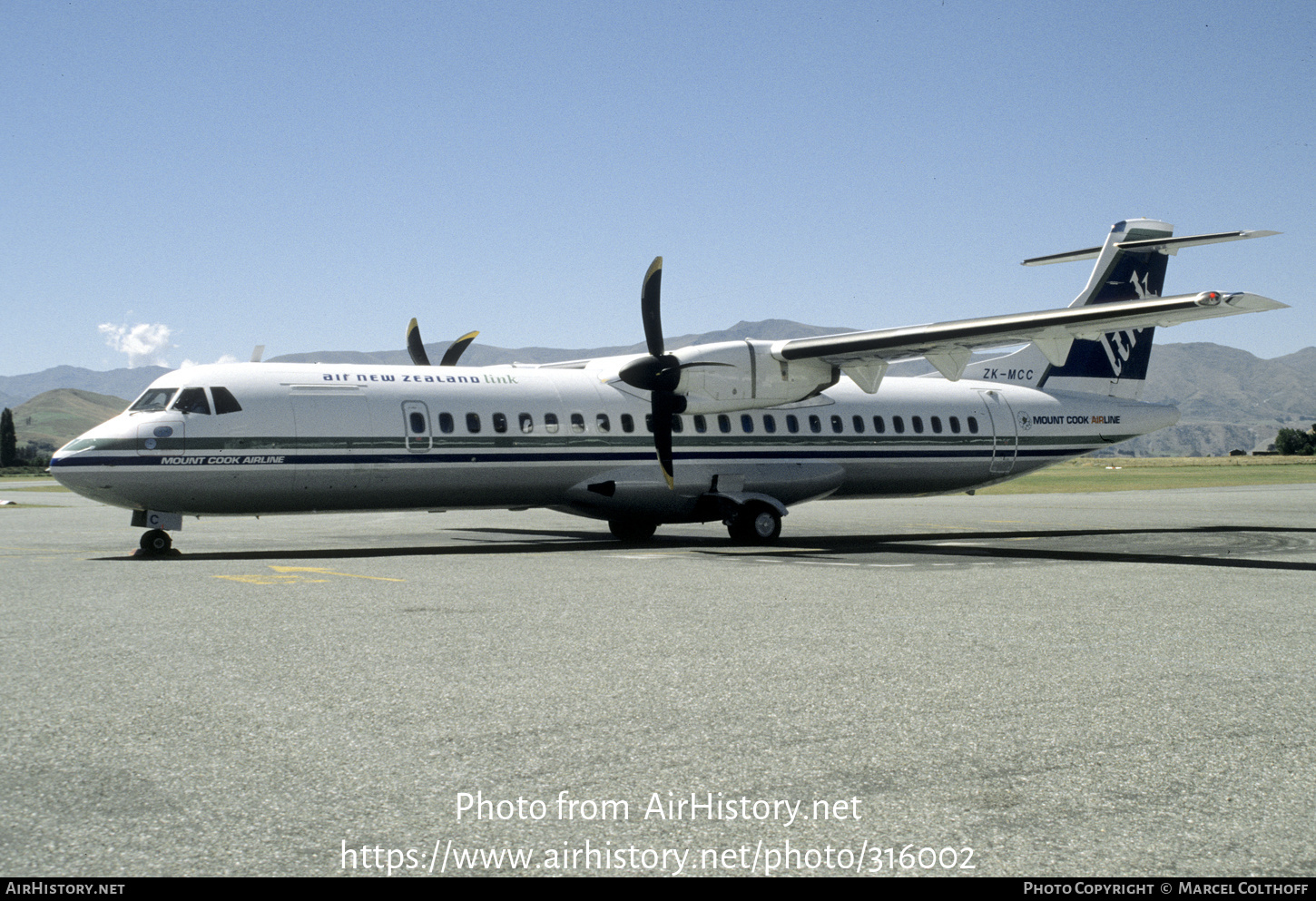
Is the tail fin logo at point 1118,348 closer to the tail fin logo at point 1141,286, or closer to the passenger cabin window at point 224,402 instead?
the tail fin logo at point 1141,286

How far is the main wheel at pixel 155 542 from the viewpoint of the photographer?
17422mm

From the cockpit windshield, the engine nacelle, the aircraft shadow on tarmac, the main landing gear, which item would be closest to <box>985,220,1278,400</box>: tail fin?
the aircraft shadow on tarmac

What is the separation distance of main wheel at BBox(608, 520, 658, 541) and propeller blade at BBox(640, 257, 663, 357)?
13.0 feet

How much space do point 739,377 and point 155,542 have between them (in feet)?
34.7

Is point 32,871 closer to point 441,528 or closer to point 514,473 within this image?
point 514,473

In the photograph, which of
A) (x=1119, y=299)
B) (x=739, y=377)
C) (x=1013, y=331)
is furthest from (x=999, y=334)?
(x=1119, y=299)

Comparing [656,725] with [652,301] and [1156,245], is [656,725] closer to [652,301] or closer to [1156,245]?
[652,301]

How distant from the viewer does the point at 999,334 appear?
19.3 meters

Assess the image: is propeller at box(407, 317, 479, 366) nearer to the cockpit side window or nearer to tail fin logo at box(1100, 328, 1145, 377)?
the cockpit side window

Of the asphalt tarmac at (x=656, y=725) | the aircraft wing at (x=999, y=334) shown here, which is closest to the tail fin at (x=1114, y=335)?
the aircraft wing at (x=999, y=334)

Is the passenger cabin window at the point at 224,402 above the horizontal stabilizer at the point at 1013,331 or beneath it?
beneath

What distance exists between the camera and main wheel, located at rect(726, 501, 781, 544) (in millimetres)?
21312

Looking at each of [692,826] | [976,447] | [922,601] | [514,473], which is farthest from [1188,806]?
[976,447]

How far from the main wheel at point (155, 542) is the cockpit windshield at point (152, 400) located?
2.00 metres
